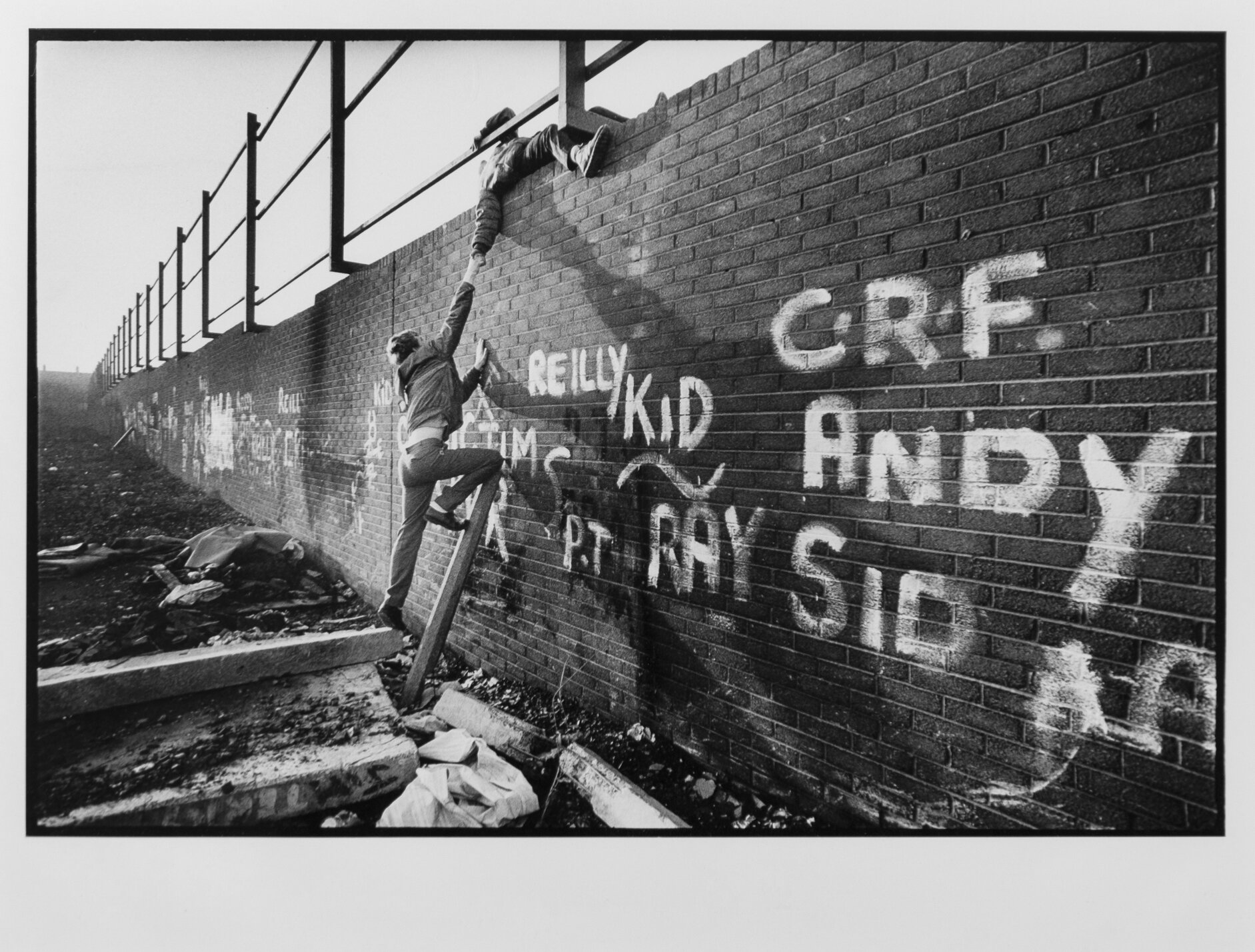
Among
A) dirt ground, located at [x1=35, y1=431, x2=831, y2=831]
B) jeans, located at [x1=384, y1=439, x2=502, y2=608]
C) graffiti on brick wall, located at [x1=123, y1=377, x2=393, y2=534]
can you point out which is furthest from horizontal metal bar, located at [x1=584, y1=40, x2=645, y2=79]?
dirt ground, located at [x1=35, y1=431, x2=831, y2=831]

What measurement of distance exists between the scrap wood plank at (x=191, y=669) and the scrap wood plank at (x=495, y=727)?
18.5 inches

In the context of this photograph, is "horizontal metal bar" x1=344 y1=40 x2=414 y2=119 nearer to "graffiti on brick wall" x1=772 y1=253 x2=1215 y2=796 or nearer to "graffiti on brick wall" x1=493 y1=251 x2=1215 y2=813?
"graffiti on brick wall" x1=493 y1=251 x2=1215 y2=813

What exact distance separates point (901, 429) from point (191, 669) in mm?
3143

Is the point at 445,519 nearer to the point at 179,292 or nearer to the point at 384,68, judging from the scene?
the point at 384,68

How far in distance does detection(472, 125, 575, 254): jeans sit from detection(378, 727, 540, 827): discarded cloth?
8.83ft

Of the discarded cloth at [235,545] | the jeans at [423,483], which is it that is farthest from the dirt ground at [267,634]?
the jeans at [423,483]

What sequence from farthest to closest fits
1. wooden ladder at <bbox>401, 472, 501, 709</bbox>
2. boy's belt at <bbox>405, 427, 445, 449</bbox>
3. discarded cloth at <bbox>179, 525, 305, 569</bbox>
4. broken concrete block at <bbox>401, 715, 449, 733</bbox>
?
discarded cloth at <bbox>179, 525, 305, 569</bbox> → boy's belt at <bbox>405, 427, 445, 449</bbox> → wooden ladder at <bbox>401, 472, 501, 709</bbox> → broken concrete block at <bbox>401, 715, 449, 733</bbox>

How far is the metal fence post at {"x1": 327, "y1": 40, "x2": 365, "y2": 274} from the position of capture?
287cm

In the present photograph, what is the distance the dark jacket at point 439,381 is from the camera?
11.0ft

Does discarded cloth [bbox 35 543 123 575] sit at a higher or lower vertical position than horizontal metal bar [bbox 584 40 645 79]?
lower

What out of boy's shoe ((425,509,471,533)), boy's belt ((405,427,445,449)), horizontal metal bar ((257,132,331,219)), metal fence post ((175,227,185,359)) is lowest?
boy's shoe ((425,509,471,533))

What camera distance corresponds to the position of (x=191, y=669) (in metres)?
2.72

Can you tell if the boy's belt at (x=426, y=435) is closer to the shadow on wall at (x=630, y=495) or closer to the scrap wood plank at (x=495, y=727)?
the shadow on wall at (x=630, y=495)

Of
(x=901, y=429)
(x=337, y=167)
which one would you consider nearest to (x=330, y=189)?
(x=337, y=167)
